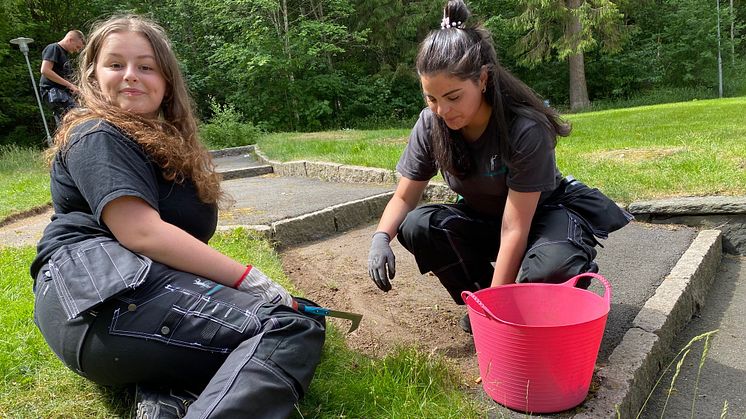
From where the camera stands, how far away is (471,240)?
2379 mm

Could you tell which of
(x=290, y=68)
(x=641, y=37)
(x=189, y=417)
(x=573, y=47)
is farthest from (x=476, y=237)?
(x=641, y=37)

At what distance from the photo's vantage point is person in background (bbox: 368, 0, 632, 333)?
1.99 m

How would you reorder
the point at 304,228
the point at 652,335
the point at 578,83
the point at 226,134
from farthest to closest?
the point at 578,83 < the point at 226,134 < the point at 304,228 < the point at 652,335

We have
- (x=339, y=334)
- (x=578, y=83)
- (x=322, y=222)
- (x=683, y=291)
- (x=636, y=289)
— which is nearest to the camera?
(x=339, y=334)

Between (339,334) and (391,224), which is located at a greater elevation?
(391,224)

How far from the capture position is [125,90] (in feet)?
5.85

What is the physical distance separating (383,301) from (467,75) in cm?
131

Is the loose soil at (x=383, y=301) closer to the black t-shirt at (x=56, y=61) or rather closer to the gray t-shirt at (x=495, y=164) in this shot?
the gray t-shirt at (x=495, y=164)

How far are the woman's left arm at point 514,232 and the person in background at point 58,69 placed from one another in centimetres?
603

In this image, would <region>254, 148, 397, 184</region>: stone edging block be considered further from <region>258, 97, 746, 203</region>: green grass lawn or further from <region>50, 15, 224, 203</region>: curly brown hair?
<region>50, 15, 224, 203</region>: curly brown hair

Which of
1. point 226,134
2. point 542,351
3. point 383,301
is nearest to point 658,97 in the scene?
point 226,134

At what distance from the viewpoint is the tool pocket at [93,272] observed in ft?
4.81

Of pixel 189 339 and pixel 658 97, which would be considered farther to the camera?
pixel 658 97

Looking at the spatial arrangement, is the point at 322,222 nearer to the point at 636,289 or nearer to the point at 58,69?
the point at 636,289
